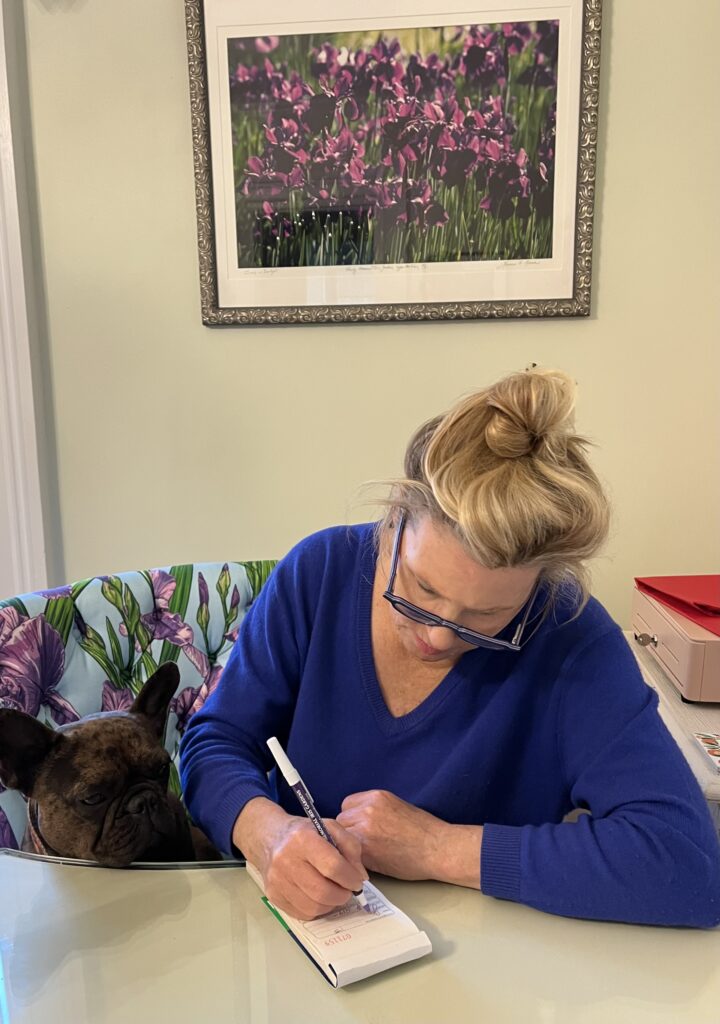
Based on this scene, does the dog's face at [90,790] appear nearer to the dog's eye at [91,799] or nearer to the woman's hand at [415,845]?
the dog's eye at [91,799]

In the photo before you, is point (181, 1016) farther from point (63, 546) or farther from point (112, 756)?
point (63, 546)

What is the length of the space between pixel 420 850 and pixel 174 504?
1.24 m

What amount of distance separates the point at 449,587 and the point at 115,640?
63 centimetres

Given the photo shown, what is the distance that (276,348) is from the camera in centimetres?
180

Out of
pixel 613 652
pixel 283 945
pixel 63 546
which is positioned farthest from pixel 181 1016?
pixel 63 546

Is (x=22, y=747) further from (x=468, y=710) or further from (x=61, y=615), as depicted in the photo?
(x=468, y=710)

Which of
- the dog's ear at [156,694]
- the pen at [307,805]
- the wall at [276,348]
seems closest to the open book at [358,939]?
the pen at [307,805]

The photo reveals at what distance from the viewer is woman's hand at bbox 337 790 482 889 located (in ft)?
2.70

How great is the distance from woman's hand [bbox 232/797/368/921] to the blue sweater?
7 centimetres

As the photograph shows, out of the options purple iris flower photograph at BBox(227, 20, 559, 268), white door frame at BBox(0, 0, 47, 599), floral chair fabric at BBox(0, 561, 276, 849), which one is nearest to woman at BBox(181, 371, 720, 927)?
floral chair fabric at BBox(0, 561, 276, 849)

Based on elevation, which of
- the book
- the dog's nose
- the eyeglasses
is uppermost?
the eyeglasses

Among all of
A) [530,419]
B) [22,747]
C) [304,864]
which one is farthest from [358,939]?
[530,419]

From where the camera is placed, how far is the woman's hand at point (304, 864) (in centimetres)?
74

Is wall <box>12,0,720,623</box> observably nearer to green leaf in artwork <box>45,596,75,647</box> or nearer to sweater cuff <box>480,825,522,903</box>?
green leaf in artwork <box>45,596,75,647</box>
